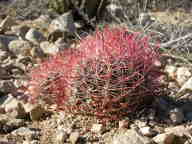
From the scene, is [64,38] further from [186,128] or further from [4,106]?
[186,128]

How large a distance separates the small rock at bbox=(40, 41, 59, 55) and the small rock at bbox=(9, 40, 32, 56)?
0.22 m

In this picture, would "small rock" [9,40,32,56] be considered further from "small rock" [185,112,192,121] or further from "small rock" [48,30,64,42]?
"small rock" [185,112,192,121]

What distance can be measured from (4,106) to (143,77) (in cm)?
151

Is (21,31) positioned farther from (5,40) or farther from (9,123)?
(9,123)

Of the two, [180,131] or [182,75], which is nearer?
[180,131]

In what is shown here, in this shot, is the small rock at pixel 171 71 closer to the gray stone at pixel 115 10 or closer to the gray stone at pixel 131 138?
the gray stone at pixel 131 138

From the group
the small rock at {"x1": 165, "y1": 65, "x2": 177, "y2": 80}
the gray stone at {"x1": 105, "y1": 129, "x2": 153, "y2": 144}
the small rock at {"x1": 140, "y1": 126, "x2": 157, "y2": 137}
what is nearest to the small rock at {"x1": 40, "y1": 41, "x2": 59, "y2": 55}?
the small rock at {"x1": 165, "y1": 65, "x2": 177, "y2": 80}

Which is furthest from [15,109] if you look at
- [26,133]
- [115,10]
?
[115,10]

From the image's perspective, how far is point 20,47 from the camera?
6633 millimetres

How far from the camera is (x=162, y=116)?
4.49 metres

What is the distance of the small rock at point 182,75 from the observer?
5553 millimetres

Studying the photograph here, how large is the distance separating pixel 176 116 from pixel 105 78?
858mm

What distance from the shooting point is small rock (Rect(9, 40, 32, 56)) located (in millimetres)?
6540

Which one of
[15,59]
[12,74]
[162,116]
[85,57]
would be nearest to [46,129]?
[85,57]
